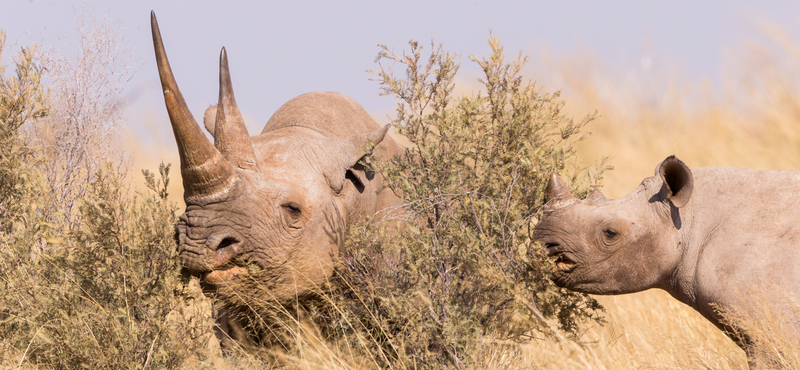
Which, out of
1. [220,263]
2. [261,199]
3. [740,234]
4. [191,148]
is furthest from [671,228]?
[191,148]

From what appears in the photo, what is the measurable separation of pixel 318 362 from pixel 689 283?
2.56 m

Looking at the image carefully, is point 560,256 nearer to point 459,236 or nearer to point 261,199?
point 459,236

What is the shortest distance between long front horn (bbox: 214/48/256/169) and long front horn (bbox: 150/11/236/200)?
0.83ft

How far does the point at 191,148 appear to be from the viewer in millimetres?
4277

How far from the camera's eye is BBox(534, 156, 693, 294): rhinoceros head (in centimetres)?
Answer: 457

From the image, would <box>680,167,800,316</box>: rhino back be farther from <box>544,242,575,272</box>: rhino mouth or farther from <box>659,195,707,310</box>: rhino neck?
<box>544,242,575,272</box>: rhino mouth

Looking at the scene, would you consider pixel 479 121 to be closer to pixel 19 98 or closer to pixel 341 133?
pixel 341 133

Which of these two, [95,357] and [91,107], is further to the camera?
[91,107]

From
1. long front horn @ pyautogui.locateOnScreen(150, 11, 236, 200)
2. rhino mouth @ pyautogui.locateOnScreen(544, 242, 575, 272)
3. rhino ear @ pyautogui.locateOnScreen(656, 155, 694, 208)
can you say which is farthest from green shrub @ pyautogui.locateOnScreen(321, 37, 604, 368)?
long front horn @ pyautogui.locateOnScreen(150, 11, 236, 200)

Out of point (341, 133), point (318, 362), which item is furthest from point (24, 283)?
point (341, 133)

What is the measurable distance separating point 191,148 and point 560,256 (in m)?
2.28

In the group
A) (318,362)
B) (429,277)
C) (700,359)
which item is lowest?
(318,362)

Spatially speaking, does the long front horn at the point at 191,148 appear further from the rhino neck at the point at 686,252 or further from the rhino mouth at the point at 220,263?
the rhino neck at the point at 686,252

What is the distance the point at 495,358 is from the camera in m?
4.82
